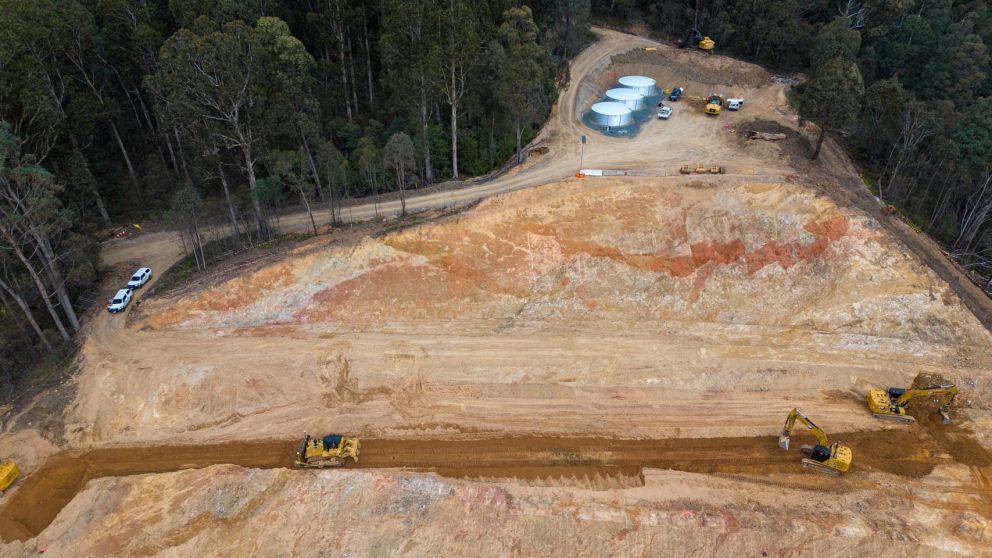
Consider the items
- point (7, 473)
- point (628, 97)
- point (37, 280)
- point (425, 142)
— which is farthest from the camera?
point (628, 97)

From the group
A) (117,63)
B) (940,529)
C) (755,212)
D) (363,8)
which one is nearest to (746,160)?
(755,212)

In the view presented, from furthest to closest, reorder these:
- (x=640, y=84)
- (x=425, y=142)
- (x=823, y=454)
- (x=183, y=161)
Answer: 1. (x=640, y=84)
2. (x=183, y=161)
3. (x=425, y=142)
4. (x=823, y=454)

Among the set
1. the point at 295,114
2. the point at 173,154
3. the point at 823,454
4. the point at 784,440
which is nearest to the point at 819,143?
the point at 784,440

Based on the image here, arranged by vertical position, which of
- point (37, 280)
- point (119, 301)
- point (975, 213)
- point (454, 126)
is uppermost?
point (454, 126)

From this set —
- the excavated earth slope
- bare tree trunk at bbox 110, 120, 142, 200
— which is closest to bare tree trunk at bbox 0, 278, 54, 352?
the excavated earth slope

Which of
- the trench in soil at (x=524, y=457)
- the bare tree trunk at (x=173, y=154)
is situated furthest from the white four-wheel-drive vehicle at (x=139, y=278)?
the bare tree trunk at (x=173, y=154)

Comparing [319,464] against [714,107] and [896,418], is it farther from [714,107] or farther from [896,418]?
[714,107]

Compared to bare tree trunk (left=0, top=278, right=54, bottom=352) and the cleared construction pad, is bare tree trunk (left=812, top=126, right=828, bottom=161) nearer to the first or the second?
the cleared construction pad
